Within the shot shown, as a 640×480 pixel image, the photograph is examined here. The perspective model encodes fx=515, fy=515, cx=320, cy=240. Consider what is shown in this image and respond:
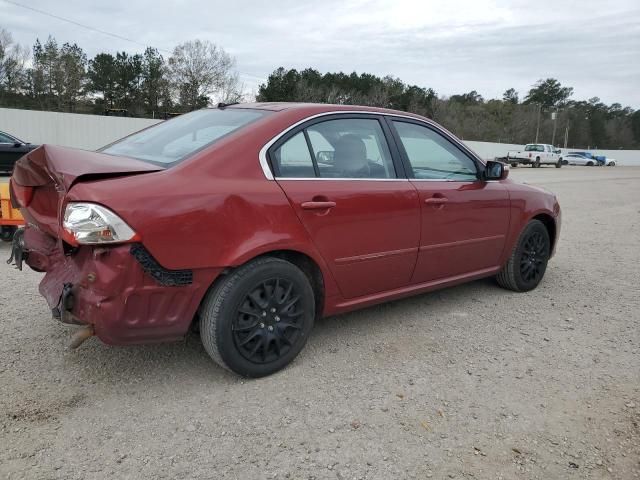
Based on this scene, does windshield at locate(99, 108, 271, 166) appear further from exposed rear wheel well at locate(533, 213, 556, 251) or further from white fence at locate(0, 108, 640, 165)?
white fence at locate(0, 108, 640, 165)

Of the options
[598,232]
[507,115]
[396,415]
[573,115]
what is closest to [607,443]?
[396,415]

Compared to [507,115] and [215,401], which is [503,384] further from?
[507,115]

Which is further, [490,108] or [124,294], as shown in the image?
[490,108]

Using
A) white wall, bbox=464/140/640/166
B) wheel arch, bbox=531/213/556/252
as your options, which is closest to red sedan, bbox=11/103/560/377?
wheel arch, bbox=531/213/556/252

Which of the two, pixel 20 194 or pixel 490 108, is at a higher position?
pixel 490 108

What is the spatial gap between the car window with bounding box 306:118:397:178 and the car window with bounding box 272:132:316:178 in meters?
0.06

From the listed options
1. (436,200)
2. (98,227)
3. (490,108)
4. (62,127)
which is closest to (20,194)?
(98,227)

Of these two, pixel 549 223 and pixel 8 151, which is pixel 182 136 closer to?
pixel 549 223

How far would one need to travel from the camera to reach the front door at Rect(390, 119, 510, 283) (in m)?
3.78

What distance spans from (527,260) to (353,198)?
7.74ft

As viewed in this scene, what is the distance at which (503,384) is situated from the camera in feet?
10.0

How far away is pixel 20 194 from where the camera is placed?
3.26 m

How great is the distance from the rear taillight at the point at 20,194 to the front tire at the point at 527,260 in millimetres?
3835

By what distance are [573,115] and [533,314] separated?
96.8 meters
